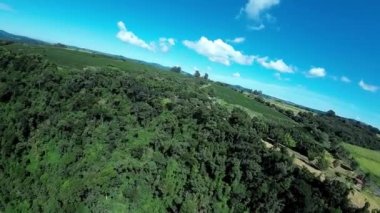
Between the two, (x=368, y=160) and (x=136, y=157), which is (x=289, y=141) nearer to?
(x=368, y=160)

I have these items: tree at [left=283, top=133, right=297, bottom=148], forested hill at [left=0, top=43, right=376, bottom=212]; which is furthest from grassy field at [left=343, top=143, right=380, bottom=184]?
tree at [left=283, top=133, right=297, bottom=148]

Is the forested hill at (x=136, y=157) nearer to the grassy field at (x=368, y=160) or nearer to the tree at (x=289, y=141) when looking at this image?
the tree at (x=289, y=141)

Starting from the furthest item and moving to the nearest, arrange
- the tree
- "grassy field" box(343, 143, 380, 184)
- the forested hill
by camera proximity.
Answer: the tree < "grassy field" box(343, 143, 380, 184) < the forested hill

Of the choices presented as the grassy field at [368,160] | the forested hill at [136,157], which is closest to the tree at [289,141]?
the forested hill at [136,157]

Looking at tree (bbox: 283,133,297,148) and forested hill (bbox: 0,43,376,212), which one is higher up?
tree (bbox: 283,133,297,148)

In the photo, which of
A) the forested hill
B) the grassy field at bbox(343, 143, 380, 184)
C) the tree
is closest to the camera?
the forested hill

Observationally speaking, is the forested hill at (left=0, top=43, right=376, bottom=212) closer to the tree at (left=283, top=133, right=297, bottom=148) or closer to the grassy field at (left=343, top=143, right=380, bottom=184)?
the tree at (left=283, top=133, right=297, bottom=148)

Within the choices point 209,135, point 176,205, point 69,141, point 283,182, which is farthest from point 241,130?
point 69,141

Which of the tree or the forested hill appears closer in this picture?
the forested hill
